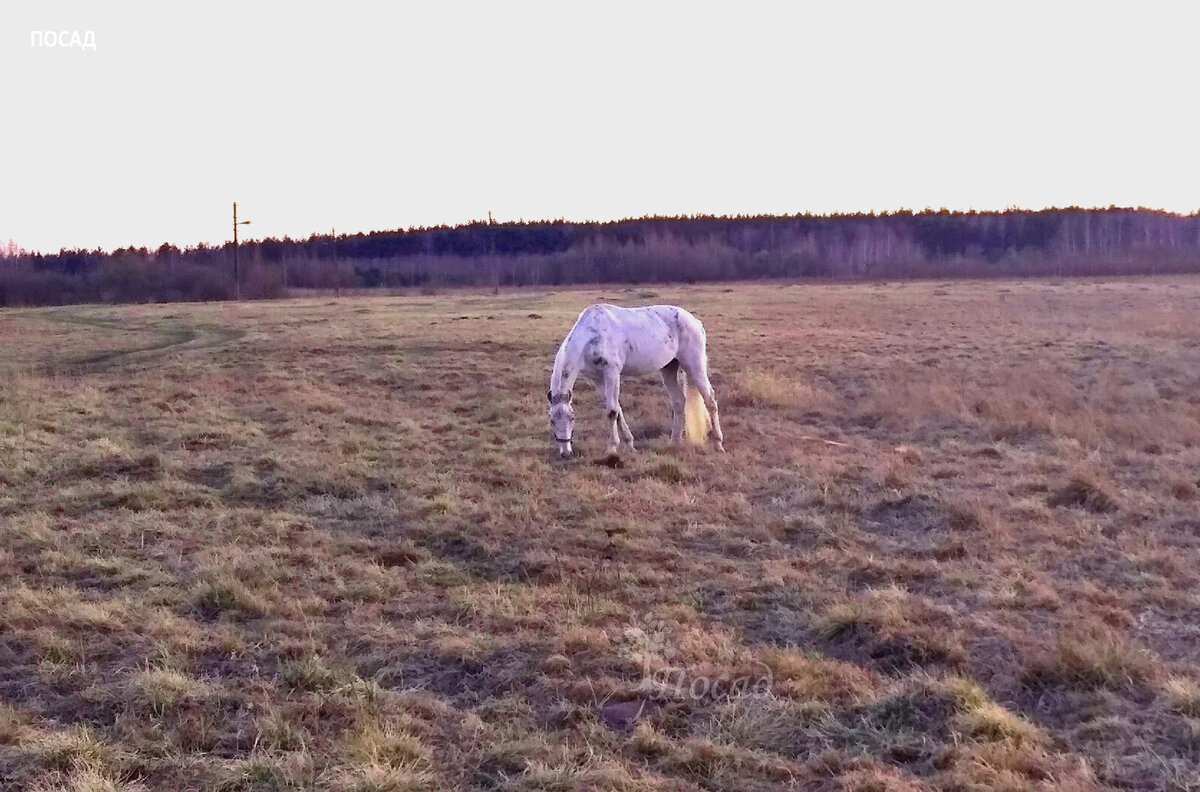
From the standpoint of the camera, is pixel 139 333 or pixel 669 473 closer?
pixel 669 473

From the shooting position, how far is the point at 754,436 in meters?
11.4

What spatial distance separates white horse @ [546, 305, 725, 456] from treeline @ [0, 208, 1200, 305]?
155ft

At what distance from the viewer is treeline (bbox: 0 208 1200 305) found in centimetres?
5600

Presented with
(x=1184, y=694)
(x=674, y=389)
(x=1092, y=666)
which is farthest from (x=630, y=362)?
(x=1184, y=694)

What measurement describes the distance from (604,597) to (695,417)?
5.36 metres

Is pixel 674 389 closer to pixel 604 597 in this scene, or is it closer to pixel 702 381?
pixel 702 381

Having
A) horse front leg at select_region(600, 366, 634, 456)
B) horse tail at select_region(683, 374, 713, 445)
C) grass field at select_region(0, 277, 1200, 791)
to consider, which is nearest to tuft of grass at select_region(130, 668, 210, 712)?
grass field at select_region(0, 277, 1200, 791)

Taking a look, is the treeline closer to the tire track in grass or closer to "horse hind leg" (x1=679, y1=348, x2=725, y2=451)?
the tire track in grass

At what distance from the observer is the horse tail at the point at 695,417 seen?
35.5ft

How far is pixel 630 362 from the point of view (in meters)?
10.8

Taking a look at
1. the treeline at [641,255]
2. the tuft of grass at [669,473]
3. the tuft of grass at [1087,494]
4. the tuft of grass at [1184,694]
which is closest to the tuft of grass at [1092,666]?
the tuft of grass at [1184,694]

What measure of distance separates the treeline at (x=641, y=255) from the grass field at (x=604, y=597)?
4687 cm

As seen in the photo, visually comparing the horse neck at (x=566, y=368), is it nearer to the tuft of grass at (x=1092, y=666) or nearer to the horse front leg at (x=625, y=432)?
the horse front leg at (x=625, y=432)

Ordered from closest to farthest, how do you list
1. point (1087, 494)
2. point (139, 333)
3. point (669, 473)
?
point (1087, 494) → point (669, 473) → point (139, 333)
